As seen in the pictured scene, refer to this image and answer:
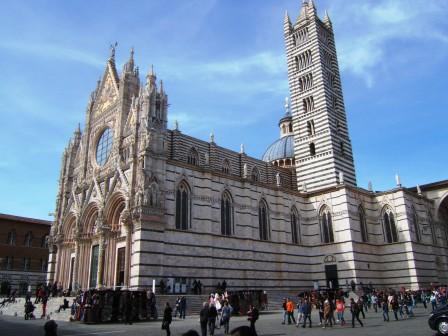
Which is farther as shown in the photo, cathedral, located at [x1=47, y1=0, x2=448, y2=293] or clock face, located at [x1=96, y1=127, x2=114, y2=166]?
clock face, located at [x1=96, y1=127, x2=114, y2=166]

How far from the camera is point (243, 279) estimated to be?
29891mm

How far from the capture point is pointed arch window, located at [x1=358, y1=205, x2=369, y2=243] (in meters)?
35.3

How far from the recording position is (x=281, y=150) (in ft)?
162

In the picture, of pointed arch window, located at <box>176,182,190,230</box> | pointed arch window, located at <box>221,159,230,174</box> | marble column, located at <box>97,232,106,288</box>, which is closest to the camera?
marble column, located at <box>97,232,106,288</box>

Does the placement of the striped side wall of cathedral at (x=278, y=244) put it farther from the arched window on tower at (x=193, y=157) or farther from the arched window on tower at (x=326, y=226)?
the arched window on tower at (x=193, y=157)

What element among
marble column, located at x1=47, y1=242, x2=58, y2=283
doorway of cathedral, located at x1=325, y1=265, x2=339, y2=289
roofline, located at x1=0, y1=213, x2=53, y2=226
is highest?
roofline, located at x1=0, y1=213, x2=53, y2=226

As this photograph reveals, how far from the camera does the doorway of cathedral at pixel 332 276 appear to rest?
33.7m

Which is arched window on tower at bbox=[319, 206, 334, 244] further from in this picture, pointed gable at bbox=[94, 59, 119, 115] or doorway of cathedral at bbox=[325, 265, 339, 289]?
pointed gable at bbox=[94, 59, 119, 115]

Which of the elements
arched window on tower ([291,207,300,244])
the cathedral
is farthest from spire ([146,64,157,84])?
arched window on tower ([291,207,300,244])

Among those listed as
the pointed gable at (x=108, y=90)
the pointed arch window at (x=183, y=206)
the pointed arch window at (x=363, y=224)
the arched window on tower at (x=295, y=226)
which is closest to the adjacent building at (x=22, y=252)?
the pointed gable at (x=108, y=90)

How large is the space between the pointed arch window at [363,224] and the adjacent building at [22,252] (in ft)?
102

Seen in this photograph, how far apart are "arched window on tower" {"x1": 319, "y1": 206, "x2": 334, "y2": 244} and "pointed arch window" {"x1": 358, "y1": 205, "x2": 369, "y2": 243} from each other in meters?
2.61

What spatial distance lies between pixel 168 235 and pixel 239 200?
763 cm

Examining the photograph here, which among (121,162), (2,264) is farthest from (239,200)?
(2,264)
